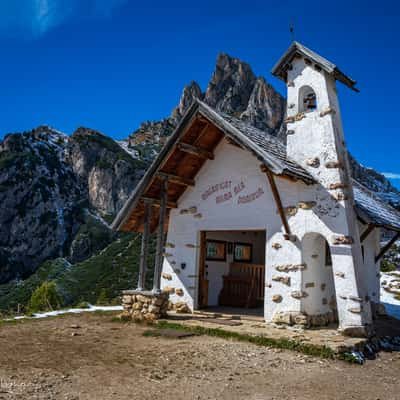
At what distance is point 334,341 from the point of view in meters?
8.17

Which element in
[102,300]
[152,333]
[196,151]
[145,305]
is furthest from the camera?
[102,300]

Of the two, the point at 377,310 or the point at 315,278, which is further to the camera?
the point at 377,310

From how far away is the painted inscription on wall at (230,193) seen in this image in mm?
11375

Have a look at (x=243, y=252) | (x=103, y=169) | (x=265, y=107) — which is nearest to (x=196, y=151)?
(x=243, y=252)

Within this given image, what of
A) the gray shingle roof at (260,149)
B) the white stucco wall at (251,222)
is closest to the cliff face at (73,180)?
the white stucco wall at (251,222)

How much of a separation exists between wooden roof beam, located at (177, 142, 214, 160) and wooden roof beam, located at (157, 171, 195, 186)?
0.86 metres

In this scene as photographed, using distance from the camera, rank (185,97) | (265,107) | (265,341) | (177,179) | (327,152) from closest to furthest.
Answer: (265,341) < (327,152) < (177,179) < (265,107) < (185,97)

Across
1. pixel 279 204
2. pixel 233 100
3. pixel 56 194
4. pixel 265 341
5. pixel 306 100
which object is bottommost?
pixel 265 341

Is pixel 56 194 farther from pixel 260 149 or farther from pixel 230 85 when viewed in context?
pixel 260 149

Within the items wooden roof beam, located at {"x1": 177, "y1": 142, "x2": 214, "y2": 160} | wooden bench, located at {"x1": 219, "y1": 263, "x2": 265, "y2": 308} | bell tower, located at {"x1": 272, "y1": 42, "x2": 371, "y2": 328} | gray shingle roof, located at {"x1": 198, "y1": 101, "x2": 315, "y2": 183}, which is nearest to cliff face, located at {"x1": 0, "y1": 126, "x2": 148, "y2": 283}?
wooden bench, located at {"x1": 219, "y1": 263, "x2": 265, "y2": 308}

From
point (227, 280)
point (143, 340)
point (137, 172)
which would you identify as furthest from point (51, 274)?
point (143, 340)

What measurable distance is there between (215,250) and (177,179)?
126 inches

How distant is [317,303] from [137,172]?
88.5 m

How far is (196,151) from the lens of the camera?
11789 mm
